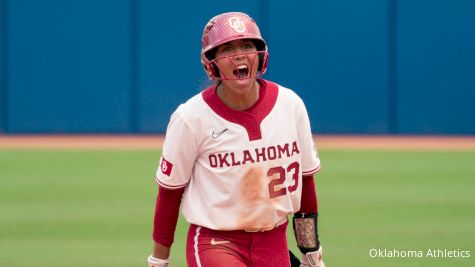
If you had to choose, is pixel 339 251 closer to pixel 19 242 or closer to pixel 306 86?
pixel 19 242

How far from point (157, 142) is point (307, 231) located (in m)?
14.9

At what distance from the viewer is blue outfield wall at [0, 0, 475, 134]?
72.5 feet

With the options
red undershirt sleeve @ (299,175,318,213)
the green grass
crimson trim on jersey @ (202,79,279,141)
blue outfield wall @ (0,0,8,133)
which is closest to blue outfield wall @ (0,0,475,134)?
blue outfield wall @ (0,0,8,133)

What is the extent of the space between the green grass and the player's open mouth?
12.4ft

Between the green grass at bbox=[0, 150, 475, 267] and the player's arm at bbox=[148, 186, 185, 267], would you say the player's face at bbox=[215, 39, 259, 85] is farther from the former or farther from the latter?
the green grass at bbox=[0, 150, 475, 267]

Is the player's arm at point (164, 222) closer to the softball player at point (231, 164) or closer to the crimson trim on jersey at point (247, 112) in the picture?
the softball player at point (231, 164)

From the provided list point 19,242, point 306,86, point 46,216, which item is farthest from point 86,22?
point 19,242

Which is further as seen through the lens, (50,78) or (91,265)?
(50,78)

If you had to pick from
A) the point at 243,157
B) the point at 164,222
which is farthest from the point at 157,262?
the point at 243,157

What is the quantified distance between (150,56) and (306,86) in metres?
3.24

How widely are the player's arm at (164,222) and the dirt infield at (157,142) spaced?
13.6 meters

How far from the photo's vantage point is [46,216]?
1159 centimetres

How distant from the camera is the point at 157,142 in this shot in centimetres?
2081

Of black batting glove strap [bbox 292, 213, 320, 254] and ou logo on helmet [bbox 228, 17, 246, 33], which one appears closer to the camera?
ou logo on helmet [bbox 228, 17, 246, 33]
